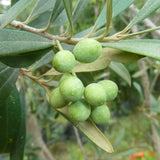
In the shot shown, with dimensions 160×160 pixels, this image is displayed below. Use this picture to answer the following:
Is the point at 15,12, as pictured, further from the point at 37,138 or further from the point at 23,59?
the point at 37,138

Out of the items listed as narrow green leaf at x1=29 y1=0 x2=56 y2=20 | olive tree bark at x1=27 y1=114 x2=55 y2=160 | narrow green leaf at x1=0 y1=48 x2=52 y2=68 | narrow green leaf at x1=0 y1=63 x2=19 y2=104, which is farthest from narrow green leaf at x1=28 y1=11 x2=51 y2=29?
olive tree bark at x1=27 y1=114 x2=55 y2=160

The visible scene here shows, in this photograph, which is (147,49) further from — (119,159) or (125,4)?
(119,159)

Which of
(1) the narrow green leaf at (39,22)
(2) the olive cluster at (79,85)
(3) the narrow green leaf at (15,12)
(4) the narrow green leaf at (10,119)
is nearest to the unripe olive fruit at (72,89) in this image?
(2) the olive cluster at (79,85)

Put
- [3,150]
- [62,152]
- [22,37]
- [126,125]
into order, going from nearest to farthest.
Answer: [22,37], [3,150], [62,152], [126,125]

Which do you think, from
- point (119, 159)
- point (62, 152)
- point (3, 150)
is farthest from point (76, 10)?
point (62, 152)

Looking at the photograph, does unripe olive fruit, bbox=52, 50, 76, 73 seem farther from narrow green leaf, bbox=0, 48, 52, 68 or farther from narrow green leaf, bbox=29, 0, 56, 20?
narrow green leaf, bbox=29, 0, 56, 20

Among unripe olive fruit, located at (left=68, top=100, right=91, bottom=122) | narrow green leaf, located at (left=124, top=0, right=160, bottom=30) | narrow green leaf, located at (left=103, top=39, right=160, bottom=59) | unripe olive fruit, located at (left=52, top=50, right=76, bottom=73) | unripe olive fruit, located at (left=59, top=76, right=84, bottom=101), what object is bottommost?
unripe olive fruit, located at (left=68, top=100, right=91, bottom=122)

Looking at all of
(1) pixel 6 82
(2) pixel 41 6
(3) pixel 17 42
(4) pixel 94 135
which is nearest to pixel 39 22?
(2) pixel 41 6
